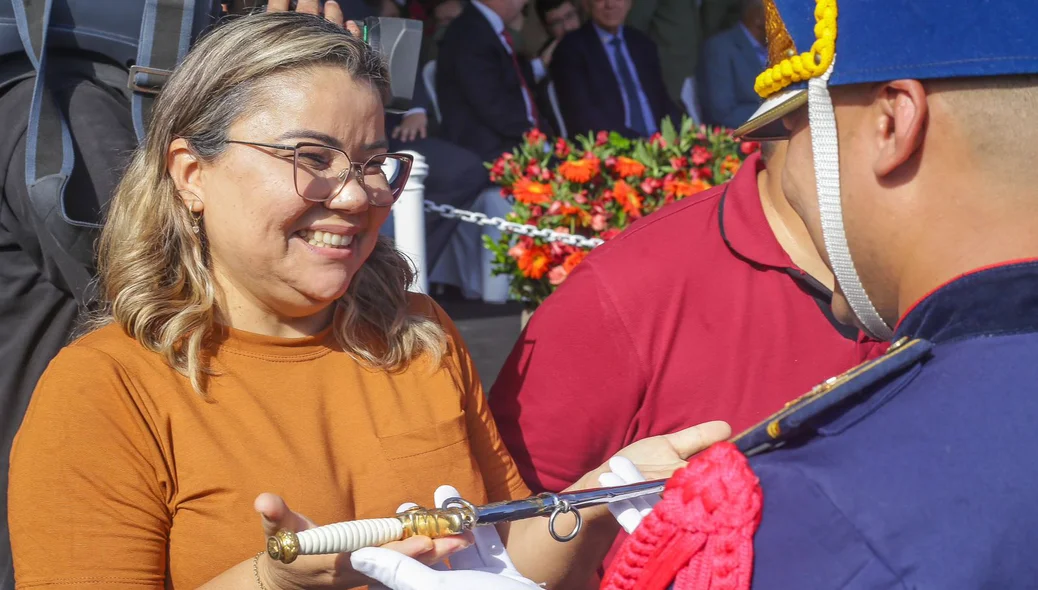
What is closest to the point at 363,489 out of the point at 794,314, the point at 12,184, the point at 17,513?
the point at 17,513

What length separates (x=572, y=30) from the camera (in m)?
8.05

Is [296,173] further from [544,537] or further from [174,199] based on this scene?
[544,537]

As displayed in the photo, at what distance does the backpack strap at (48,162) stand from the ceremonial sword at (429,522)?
3.62 feet

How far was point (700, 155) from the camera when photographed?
4.46 meters

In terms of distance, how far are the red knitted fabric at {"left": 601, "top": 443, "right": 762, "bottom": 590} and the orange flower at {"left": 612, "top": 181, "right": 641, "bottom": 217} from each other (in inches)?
119

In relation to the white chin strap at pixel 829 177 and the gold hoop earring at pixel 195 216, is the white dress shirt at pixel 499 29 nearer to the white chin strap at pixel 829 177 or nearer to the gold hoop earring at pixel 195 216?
the gold hoop earring at pixel 195 216

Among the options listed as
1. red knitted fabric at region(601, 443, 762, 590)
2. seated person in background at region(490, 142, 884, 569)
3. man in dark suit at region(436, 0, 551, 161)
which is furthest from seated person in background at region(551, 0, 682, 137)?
red knitted fabric at region(601, 443, 762, 590)

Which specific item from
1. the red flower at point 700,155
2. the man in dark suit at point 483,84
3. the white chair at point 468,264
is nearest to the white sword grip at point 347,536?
the red flower at point 700,155

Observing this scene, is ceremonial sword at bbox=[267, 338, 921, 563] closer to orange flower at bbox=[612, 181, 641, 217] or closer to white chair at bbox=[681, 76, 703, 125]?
orange flower at bbox=[612, 181, 641, 217]

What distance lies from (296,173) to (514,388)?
2.12ft

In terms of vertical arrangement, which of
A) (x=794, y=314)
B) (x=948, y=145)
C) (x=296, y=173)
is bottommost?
(x=794, y=314)

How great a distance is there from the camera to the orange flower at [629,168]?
4.35 meters

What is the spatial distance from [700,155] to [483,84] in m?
3.00

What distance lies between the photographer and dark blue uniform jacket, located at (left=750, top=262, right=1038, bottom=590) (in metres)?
1.07
